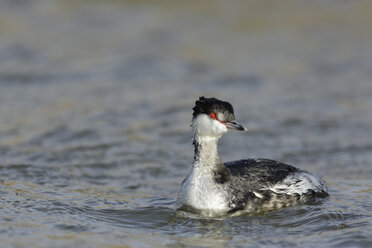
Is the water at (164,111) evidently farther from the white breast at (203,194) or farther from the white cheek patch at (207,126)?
the white cheek patch at (207,126)

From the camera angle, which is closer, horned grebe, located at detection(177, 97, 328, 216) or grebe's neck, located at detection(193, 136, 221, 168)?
horned grebe, located at detection(177, 97, 328, 216)

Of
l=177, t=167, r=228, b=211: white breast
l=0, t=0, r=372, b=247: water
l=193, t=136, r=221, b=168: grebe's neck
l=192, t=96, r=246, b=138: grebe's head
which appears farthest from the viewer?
l=193, t=136, r=221, b=168: grebe's neck

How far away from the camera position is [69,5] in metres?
23.4

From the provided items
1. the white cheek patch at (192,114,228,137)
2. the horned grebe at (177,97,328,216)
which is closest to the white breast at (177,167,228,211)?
the horned grebe at (177,97,328,216)

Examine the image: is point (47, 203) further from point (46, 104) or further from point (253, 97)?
point (253, 97)

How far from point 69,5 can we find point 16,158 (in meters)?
11.8

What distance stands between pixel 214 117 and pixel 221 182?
0.94 m

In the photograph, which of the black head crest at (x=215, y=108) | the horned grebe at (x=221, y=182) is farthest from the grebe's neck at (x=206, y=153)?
the black head crest at (x=215, y=108)

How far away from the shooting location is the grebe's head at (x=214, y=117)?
9516 mm

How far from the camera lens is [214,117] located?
9539 millimetres

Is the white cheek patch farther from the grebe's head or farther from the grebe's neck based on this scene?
the grebe's neck

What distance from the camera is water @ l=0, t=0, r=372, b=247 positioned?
9.20 metres

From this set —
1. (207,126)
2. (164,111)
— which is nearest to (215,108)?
(207,126)

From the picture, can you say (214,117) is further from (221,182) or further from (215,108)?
(221,182)
